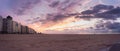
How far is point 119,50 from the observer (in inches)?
1779
